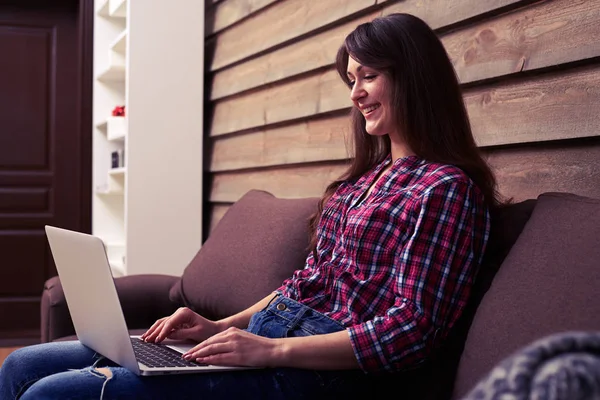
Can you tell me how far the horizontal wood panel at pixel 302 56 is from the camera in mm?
2268

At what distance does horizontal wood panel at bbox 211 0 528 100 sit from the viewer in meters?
2.27

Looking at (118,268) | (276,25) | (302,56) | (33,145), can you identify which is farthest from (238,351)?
(33,145)

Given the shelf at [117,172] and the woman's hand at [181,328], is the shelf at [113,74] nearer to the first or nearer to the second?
the shelf at [117,172]

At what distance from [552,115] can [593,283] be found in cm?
67

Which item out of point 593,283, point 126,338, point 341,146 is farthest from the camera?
point 341,146

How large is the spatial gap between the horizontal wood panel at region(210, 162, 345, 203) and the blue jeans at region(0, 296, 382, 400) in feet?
3.75

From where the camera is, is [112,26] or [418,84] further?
[112,26]

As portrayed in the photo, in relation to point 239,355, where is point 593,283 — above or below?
above

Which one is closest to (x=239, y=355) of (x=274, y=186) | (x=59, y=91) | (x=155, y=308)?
(x=155, y=308)

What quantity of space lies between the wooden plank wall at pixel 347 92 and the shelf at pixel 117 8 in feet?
1.80

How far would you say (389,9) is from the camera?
254 cm

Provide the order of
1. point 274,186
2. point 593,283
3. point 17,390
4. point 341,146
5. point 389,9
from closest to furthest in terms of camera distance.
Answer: point 593,283, point 17,390, point 389,9, point 341,146, point 274,186

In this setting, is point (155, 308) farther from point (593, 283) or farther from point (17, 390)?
point (593, 283)

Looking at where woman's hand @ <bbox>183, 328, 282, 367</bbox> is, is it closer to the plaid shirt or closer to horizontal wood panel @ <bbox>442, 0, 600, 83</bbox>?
the plaid shirt
